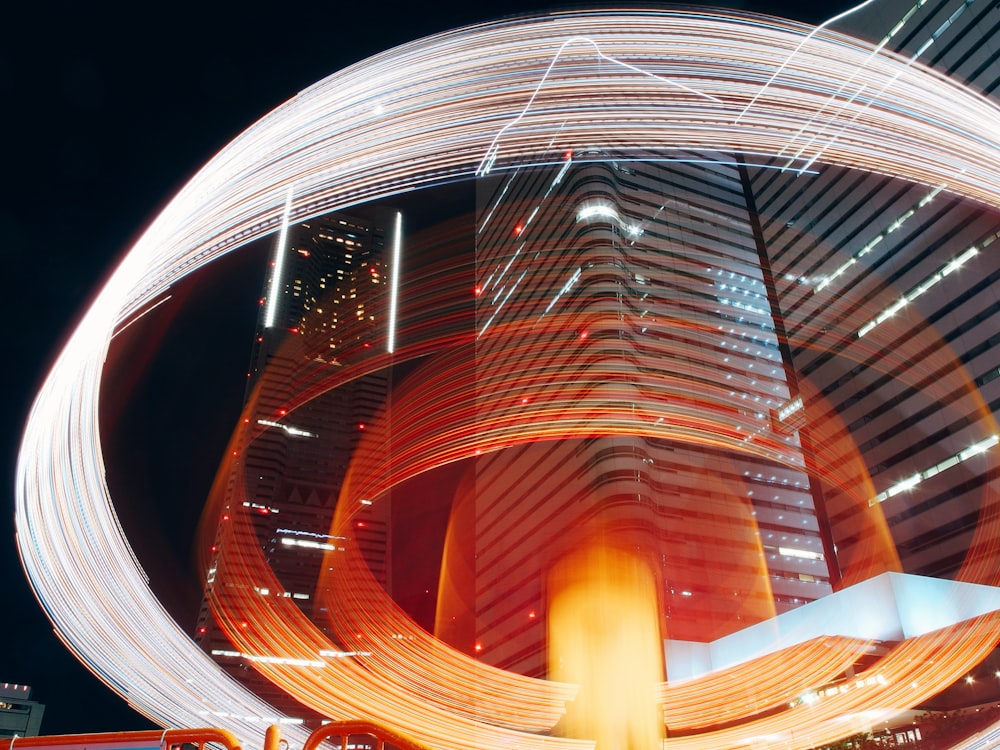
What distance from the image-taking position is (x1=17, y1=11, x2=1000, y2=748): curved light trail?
19.4 feet

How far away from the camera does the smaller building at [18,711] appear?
48.7 metres

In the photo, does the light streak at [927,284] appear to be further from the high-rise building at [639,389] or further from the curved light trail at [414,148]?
the curved light trail at [414,148]

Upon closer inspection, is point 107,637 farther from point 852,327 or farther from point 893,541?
point 852,327

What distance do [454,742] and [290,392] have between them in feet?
80.0

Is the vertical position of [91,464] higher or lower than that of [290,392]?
lower

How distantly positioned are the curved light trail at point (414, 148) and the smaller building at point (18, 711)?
54957mm

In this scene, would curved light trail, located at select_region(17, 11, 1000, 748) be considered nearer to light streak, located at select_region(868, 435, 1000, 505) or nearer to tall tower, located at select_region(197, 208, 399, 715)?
tall tower, located at select_region(197, 208, 399, 715)

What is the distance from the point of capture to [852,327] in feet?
148

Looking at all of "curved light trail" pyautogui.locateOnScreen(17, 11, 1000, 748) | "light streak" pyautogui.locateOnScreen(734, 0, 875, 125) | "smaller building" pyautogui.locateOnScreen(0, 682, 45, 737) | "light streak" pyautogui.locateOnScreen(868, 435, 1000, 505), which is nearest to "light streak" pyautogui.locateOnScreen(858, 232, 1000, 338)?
"light streak" pyautogui.locateOnScreen(868, 435, 1000, 505)

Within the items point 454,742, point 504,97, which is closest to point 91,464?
point 454,742

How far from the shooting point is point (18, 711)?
4928 centimetres

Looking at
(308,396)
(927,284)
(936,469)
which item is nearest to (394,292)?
(308,396)

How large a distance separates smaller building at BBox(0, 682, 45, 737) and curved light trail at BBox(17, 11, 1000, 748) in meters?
55.0

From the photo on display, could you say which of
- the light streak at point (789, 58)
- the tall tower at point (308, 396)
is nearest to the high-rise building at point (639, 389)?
the tall tower at point (308, 396)
